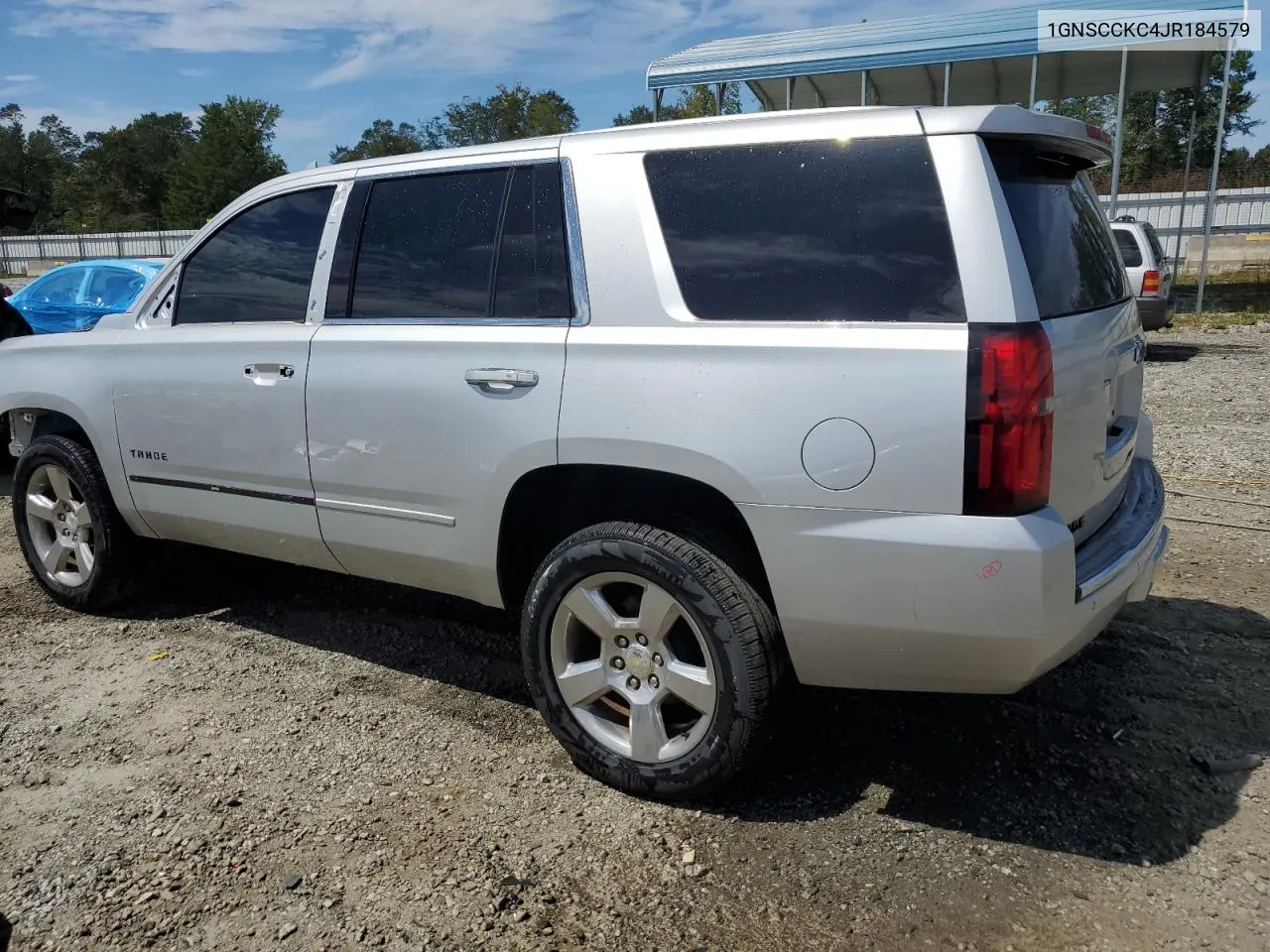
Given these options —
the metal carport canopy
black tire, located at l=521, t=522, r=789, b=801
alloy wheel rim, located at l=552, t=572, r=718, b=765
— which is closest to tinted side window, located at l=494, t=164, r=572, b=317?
black tire, located at l=521, t=522, r=789, b=801

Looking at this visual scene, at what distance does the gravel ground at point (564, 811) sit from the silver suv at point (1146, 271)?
29.9 ft

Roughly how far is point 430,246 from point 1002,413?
2001 millimetres

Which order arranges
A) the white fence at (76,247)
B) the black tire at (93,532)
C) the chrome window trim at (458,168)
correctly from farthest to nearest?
the white fence at (76,247)
the black tire at (93,532)
the chrome window trim at (458,168)

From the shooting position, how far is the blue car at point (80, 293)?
10367 millimetres

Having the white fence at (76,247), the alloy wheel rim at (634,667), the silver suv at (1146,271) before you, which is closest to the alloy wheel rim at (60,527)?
the alloy wheel rim at (634,667)

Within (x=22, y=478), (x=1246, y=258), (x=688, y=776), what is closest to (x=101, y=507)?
(x=22, y=478)

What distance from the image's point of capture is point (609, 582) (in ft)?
9.90

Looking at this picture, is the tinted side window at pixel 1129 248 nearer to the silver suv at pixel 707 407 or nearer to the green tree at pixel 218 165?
the silver suv at pixel 707 407

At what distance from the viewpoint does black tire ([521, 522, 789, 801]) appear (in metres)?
2.74

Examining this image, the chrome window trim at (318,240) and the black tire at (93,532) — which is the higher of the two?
the chrome window trim at (318,240)

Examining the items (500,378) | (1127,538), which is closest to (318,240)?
(500,378)

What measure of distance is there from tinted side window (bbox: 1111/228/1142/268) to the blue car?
11395 millimetres

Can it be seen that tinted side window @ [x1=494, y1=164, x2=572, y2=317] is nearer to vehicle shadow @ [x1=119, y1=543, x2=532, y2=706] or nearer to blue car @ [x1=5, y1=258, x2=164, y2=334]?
vehicle shadow @ [x1=119, y1=543, x2=532, y2=706]

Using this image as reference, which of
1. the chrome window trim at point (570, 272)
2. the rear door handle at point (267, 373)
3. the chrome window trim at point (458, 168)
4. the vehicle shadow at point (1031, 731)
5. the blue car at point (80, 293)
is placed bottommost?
the vehicle shadow at point (1031, 731)
